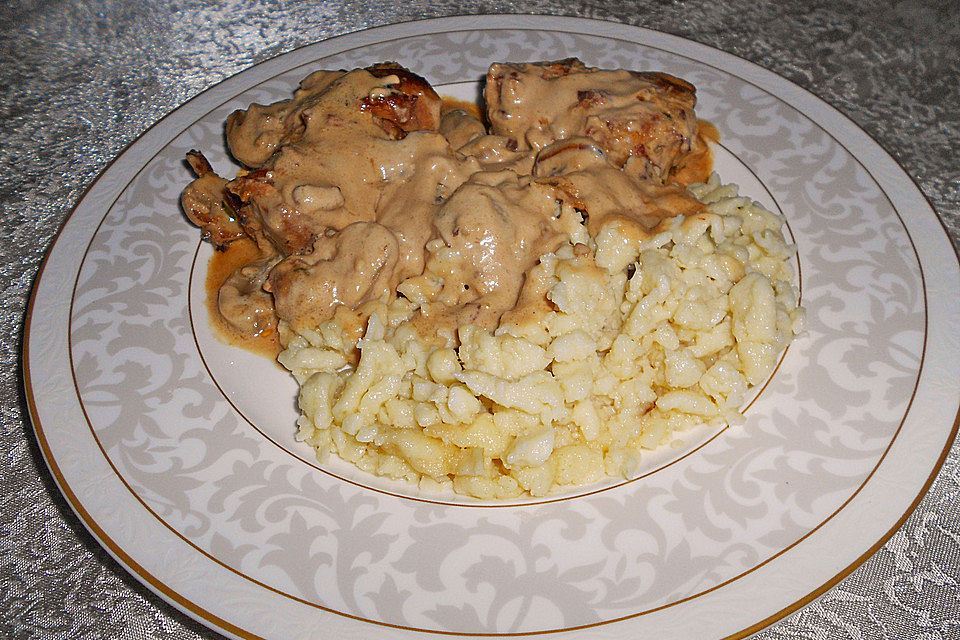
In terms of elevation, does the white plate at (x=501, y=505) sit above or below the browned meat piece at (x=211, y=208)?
below

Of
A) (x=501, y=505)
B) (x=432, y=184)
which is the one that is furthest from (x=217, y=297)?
(x=501, y=505)

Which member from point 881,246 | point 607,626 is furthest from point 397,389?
point 881,246

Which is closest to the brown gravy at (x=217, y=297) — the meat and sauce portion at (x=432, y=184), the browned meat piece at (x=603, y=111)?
the meat and sauce portion at (x=432, y=184)

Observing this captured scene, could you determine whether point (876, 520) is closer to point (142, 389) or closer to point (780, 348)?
point (780, 348)

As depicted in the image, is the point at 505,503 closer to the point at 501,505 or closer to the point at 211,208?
the point at 501,505

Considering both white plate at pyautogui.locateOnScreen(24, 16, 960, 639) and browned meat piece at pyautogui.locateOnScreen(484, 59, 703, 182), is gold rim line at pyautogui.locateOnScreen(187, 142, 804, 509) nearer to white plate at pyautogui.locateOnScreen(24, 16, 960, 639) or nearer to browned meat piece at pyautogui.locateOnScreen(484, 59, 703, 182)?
white plate at pyautogui.locateOnScreen(24, 16, 960, 639)

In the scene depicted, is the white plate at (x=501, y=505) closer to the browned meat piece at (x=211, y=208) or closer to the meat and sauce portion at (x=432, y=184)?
the browned meat piece at (x=211, y=208)
